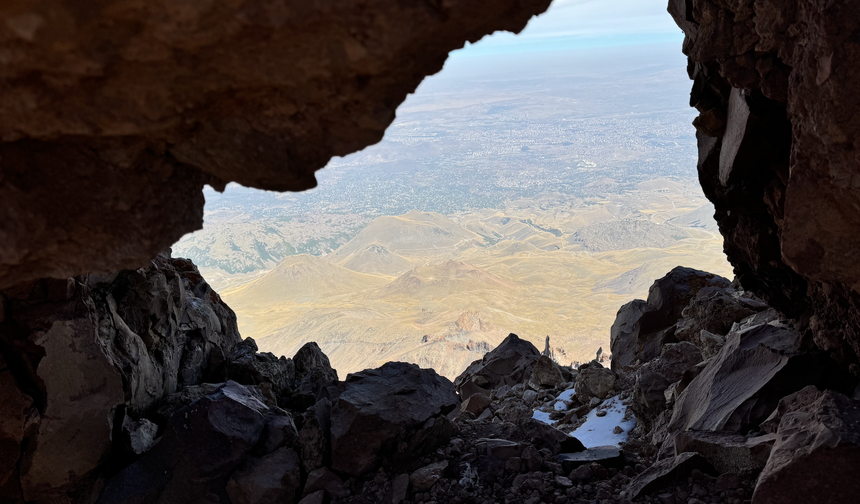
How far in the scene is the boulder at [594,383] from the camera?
1251cm

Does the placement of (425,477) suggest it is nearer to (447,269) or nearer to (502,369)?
(502,369)

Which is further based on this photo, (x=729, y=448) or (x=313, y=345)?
(x=313, y=345)

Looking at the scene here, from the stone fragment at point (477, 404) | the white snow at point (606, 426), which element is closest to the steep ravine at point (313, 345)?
the white snow at point (606, 426)

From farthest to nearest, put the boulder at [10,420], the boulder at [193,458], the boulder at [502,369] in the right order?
the boulder at [502,369], the boulder at [193,458], the boulder at [10,420]

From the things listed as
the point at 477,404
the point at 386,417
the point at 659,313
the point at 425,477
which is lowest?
the point at 477,404

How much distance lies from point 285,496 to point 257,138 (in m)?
5.20

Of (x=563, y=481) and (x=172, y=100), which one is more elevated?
(x=172, y=100)

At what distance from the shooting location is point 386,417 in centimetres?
809

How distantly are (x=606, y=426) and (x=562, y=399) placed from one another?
2802 millimetres

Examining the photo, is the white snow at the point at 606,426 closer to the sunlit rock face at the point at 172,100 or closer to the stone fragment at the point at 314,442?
the stone fragment at the point at 314,442

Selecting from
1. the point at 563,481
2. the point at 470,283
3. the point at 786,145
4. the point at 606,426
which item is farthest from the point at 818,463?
the point at 470,283

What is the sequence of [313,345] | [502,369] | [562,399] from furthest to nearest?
[502,369] < [562,399] < [313,345]

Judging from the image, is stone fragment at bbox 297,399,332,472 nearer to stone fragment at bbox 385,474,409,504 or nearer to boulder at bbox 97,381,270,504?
boulder at bbox 97,381,270,504

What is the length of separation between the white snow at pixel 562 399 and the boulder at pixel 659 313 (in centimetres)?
207
